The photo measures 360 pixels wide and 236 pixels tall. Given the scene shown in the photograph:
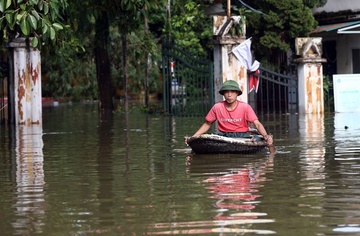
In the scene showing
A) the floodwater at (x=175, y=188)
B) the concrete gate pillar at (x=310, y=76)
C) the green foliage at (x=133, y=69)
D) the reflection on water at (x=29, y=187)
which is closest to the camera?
the floodwater at (x=175, y=188)

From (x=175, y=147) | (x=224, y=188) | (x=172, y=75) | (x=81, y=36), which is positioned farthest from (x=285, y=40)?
(x=224, y=188)

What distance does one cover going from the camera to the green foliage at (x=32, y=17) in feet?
46.6

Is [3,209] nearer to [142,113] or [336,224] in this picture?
[336,224]

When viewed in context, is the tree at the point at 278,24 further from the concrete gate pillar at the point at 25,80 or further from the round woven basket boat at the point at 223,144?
the round woven basket boat at the point at 223,144

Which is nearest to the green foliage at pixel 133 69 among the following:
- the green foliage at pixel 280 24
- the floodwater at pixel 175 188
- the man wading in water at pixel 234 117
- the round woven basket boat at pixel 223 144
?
the green foliage at pixel 280 24

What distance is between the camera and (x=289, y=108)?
35.2 metres

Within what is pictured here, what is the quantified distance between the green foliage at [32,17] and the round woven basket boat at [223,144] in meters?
2.90

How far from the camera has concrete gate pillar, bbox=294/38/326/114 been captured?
3175 centimetres

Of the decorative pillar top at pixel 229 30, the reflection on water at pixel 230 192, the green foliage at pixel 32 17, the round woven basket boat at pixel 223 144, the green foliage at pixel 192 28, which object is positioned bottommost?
the reflection on water at pixel 230 192

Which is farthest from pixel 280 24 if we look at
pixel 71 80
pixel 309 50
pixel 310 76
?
pixel 71 80

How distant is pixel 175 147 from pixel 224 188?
282 inches

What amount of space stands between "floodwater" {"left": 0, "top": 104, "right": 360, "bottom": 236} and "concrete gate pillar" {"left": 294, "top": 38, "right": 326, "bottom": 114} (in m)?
9.75

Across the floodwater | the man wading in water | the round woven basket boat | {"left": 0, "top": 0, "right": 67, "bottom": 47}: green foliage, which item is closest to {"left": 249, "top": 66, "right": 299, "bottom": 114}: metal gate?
the floodwater

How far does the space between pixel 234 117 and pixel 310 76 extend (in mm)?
15632
